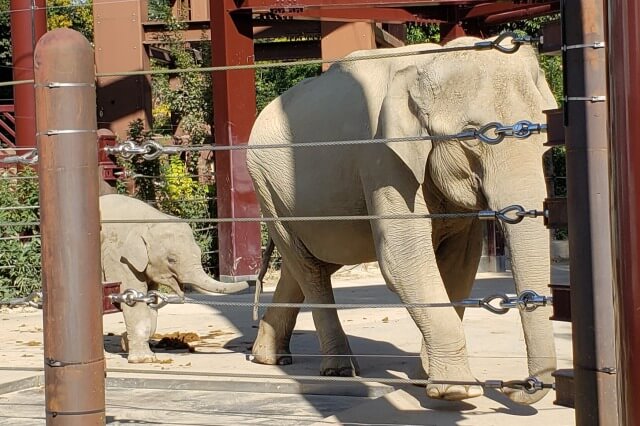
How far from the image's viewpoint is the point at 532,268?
5.34 metres

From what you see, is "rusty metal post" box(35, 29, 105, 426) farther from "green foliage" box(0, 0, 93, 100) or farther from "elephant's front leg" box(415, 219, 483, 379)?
"green foliage" box(0, 0, 93, 100)

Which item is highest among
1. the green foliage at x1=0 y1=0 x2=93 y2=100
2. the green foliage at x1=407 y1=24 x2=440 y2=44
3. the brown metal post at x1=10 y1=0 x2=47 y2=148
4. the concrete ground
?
the green foliage at x1=0 y1=0 x2=93 y2=100

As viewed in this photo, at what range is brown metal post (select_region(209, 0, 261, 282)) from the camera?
552 inches

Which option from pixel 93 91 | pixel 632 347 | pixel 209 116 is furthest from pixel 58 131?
pixel 209 116

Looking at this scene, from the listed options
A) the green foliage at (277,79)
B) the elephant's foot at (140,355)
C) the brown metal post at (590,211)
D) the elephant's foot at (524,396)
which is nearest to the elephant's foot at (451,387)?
the elephant's foot at (524,396)

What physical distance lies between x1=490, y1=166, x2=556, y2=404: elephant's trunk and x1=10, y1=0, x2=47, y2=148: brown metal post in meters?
10.8

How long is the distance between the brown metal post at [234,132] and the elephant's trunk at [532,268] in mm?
8361

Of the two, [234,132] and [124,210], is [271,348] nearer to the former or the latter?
[124,210]

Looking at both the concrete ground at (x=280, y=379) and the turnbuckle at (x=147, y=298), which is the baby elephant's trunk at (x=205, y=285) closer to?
the concrete ground at (x=280, y=379)

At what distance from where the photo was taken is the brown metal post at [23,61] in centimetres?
1547

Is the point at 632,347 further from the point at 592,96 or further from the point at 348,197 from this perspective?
the point at 348,197

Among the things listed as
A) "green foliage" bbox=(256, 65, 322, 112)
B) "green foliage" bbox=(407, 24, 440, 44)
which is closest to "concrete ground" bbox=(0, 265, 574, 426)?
"green foliage" bbox=(256, 65, 322, 112)

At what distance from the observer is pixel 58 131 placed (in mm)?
3398

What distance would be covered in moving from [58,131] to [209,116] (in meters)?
13.4
